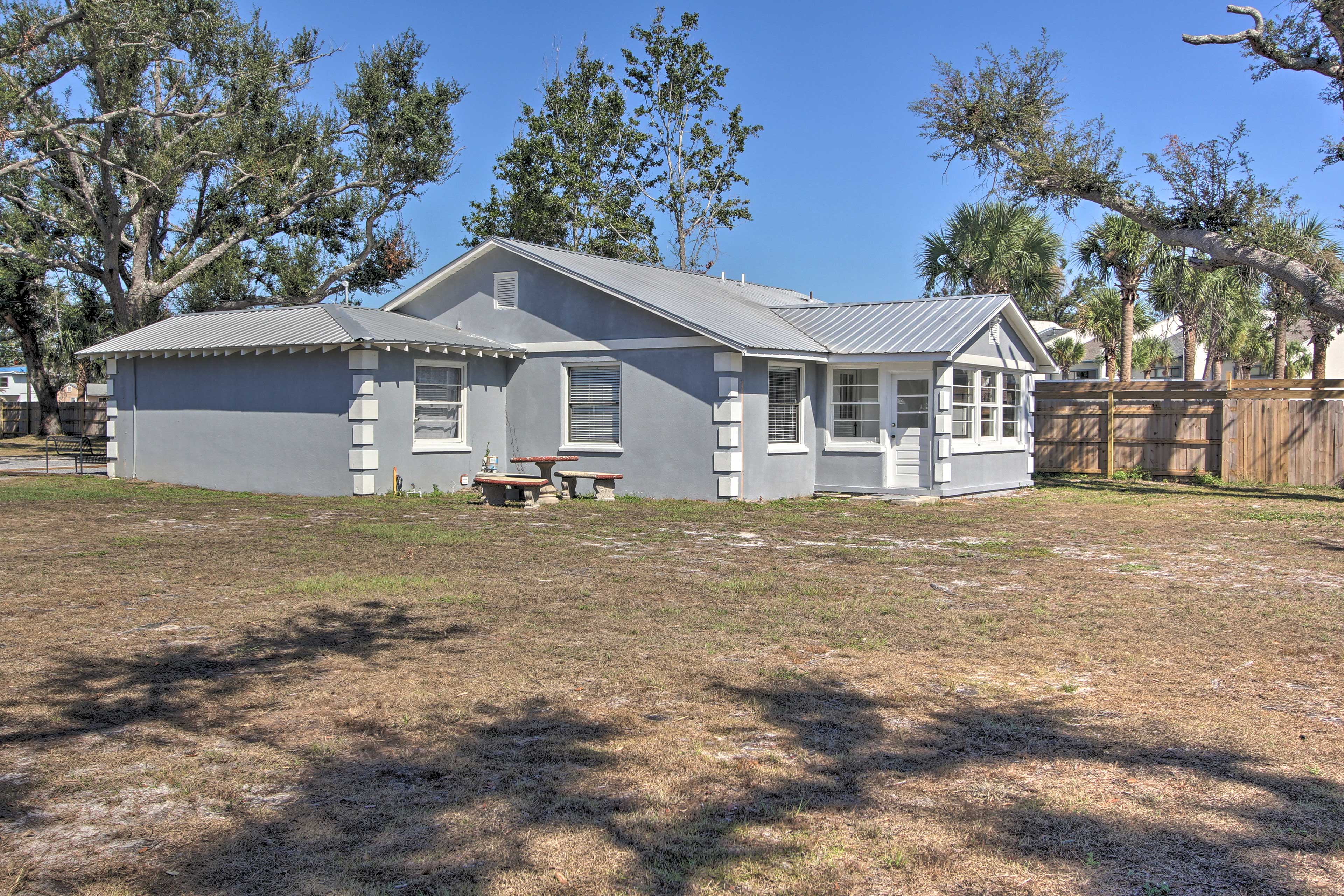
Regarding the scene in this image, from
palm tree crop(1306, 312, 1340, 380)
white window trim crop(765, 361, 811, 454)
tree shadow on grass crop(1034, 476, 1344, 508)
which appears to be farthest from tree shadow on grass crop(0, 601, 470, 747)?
palm tree crop(1306, 312, 1340, 380)

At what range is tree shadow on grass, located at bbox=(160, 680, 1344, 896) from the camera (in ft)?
12.5

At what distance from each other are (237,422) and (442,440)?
12.7ft

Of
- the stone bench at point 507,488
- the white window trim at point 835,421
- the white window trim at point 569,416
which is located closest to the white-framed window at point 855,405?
the white window trim at point 835,421

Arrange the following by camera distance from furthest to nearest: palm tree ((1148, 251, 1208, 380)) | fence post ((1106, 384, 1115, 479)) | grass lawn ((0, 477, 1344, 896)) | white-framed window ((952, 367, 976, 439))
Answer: palm tree ((1148, 251, 1208, 380)), fence post ((1106, 384, 1115, 479)), white-framed window ((952, 367, 976, 439)), grass lawn ((0, 477, 1344, 896))

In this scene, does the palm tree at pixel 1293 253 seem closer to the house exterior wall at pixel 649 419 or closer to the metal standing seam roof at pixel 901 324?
the metal standing seam roof at pixel 901 324

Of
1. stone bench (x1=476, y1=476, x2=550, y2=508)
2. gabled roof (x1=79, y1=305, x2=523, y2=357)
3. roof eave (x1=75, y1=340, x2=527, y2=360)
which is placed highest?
gabled roof (x1=79, y1=305, x2=523, y2=357)

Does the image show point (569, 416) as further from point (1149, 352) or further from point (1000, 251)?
point (1149, 352)

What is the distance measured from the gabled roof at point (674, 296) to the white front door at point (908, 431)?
1564 mm

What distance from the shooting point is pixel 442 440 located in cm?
1911

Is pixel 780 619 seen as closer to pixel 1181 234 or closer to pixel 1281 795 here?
pixel 1281 795

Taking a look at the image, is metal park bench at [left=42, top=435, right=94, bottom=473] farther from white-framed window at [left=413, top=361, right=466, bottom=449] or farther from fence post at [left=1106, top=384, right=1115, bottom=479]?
fence post at [left=1106, top=384, right=1115, bottom=479]

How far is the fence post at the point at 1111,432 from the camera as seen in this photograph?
2308 centimetres

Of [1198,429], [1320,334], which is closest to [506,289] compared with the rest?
[1198,429]

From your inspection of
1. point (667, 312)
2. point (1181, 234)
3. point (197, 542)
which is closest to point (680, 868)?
point (197, 542)
